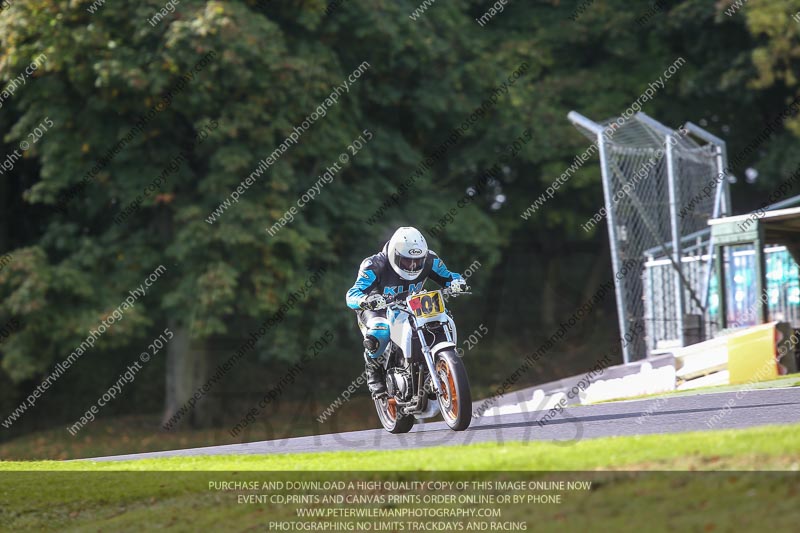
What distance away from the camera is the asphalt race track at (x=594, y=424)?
36.0 feet

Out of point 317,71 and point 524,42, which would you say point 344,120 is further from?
point 524,42

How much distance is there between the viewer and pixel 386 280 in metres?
12.0

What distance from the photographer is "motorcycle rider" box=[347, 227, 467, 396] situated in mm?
11609

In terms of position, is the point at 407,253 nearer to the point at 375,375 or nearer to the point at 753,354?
the point at 375,375

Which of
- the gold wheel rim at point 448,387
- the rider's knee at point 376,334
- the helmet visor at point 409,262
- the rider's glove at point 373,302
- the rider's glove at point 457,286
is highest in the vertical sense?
the helmet visor at point 409,262

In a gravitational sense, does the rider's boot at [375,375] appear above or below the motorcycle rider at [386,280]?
below

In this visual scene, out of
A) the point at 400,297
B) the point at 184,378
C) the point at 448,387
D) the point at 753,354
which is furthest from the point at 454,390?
the point at 184,378

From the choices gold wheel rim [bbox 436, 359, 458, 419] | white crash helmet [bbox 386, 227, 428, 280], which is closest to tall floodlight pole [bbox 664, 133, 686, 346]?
white crash helmet [bbox 386, 227, 428, 280]

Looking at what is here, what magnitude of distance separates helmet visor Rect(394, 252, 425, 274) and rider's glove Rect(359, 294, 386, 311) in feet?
1.36

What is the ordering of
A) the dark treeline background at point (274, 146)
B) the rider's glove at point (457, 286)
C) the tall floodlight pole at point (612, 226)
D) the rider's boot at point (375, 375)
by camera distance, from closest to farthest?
the rider's glove at point (457, 286), the rider's boot at point (375, 375), the tall floodlight pole at point (612, 226), the dark treeline background at point (274, 146)

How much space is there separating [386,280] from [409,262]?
0.40 meters

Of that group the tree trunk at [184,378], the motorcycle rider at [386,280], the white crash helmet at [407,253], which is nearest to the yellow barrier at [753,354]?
the motorcycle rider at [386,280]

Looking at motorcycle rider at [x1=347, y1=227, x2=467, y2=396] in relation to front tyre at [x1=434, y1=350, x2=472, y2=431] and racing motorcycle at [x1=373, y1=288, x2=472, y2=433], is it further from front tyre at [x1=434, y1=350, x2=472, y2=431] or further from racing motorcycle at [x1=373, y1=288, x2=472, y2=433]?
front tyre at [x1=434, y1=350, x2=472, y2=431]

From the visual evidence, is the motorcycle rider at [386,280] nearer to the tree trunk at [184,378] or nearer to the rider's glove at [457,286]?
the rider's glove at [457,286]
